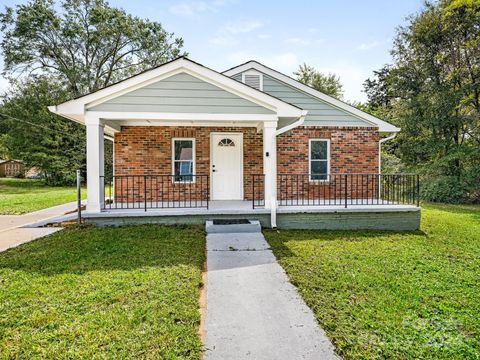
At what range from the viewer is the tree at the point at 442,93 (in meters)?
14.6

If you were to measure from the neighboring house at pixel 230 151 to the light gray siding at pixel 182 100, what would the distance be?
0.9 inches

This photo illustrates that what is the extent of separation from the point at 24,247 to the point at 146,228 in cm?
226

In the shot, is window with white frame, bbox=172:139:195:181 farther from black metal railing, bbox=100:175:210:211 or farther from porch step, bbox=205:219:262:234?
porch step, bbox=205:219:262:234

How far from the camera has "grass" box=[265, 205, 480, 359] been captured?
2.73 metres

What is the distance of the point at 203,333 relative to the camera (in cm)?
287

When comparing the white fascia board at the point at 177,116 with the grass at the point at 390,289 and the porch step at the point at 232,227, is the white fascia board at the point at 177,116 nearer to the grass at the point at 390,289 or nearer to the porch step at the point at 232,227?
the porch step at the point at 232,227

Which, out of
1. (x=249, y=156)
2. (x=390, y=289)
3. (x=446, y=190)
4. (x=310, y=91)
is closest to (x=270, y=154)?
(x=249, y=156)

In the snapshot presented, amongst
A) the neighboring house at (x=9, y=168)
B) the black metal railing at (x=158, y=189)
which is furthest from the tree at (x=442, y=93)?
the neighboring house at (x=9, y=168)

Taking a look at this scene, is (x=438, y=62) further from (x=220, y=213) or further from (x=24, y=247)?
(x=24, y=247)

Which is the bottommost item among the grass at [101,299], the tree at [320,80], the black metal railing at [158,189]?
the grass at [101,299]

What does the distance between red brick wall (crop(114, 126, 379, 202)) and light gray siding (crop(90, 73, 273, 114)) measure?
208cm

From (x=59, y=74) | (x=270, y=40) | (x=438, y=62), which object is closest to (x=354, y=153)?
(x=270, y=40)

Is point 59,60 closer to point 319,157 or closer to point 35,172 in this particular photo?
point 35,172

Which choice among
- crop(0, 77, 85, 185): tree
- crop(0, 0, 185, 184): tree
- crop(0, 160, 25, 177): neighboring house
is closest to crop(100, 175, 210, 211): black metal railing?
crop(0, 0, 185, 184): tree
